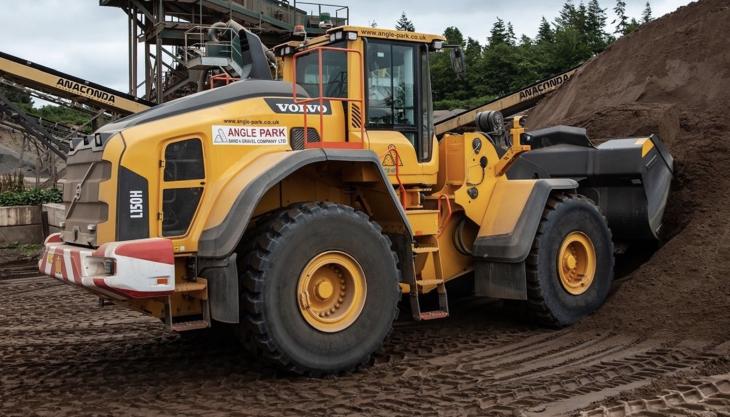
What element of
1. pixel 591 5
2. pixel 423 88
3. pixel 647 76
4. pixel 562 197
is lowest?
pixel 562 197

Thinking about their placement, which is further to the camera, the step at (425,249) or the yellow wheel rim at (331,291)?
the step at (425,249)

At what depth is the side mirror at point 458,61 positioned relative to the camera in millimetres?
6707

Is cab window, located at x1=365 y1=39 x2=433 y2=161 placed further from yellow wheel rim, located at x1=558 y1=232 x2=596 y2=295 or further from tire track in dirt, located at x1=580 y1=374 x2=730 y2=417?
tire track in dirt, located at x1=580 y1=374 x2=730 y2=417

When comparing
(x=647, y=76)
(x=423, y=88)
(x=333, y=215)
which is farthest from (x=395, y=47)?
(x=647, y=76)

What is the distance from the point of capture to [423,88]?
6.69 metres

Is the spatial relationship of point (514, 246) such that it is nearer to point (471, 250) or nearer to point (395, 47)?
point (471, 250)

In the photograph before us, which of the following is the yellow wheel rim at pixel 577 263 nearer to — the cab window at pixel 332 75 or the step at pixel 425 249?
the step at pixel 425 249

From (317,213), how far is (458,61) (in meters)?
2.22

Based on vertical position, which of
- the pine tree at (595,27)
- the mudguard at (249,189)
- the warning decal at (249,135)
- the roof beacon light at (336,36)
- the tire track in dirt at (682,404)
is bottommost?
the tire track in dirt at (682,404)

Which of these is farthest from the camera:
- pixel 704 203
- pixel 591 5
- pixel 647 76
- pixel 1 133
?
pixel 591 5

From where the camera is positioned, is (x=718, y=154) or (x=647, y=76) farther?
(x=647, y=76)

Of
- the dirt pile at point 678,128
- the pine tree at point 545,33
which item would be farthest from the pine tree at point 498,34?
the dirt pile at point 678,128

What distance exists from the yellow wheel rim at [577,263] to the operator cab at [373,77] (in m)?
1.66

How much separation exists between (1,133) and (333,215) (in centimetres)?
2614
